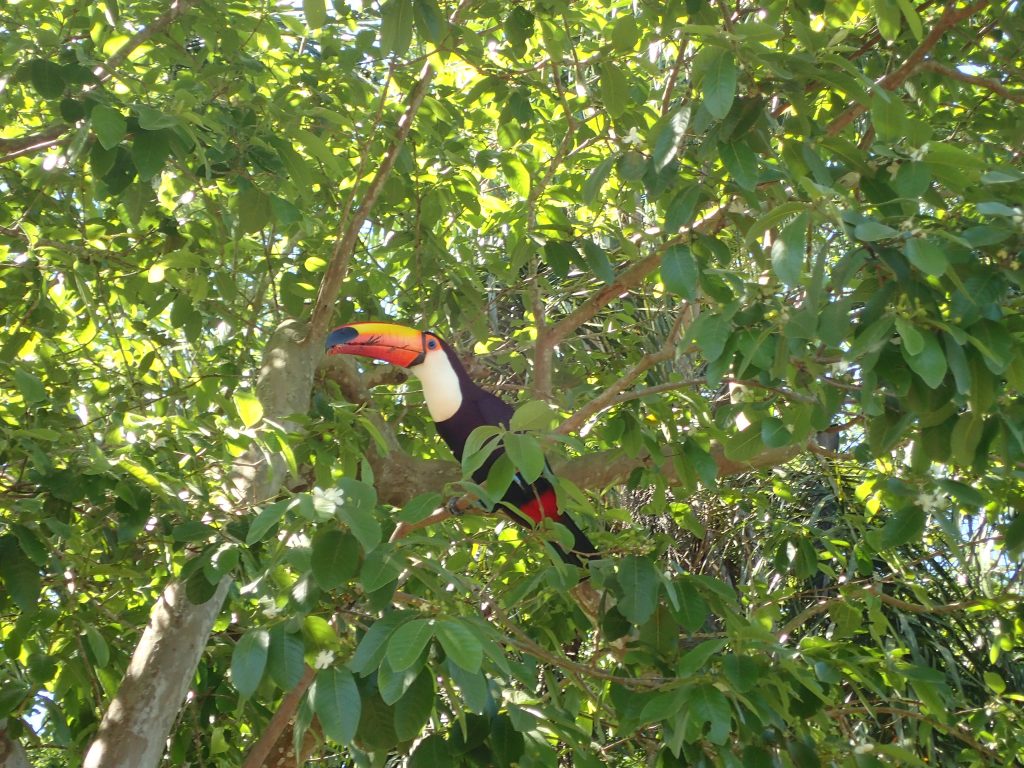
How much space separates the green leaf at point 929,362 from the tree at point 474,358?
1 cm

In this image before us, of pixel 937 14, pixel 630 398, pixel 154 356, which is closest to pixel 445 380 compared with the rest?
pixel 154 356

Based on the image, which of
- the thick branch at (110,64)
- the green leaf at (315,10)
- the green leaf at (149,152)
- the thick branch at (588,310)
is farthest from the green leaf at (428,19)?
the thick branch at (110,64)

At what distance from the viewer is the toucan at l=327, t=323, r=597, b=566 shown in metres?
3.86

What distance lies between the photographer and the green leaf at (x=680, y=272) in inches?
93.6

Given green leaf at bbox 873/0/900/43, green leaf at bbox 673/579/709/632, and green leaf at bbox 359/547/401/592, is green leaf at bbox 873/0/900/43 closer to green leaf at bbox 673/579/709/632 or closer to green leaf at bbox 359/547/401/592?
green leaf at bbox 673/579/709/632

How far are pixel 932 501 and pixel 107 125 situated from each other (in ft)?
6.46

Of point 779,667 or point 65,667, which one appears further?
point 65,667

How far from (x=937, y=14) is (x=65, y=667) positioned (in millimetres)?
3330

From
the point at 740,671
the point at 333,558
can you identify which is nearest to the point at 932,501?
the point at 740,671

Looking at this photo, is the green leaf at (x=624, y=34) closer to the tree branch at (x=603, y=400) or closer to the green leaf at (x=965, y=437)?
the tree branch at (x=603, y=400)

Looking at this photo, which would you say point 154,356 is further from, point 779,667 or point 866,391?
point 866,391

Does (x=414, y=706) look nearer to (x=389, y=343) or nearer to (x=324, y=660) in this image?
(x=324, y=660)

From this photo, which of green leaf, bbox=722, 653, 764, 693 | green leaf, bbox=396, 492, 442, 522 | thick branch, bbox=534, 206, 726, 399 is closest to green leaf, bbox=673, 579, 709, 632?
green leaf, bbox=722, 653, 764, 693

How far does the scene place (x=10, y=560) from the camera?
2668 mm
